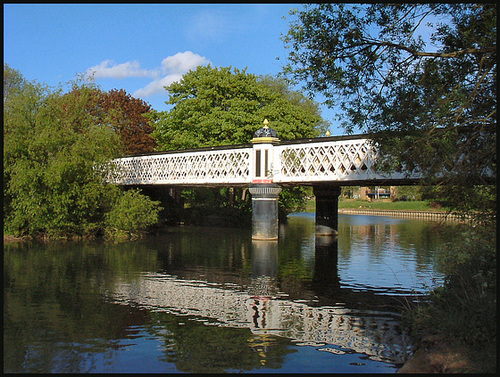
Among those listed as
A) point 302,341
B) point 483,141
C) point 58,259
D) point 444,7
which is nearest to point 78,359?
point 302,341

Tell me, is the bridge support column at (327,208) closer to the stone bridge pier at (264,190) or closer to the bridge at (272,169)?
the bridge at (272,169)

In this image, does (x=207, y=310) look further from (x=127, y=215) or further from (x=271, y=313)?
(x=127, y=215)

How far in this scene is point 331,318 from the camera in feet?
38.4

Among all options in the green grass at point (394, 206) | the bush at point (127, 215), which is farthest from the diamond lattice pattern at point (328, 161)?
the green grass at point (394, 206)

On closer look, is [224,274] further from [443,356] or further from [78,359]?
[443,356]

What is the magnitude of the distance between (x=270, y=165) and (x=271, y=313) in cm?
1664

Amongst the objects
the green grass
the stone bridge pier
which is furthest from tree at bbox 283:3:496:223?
the green grass

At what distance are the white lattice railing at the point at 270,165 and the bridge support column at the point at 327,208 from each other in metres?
4.45

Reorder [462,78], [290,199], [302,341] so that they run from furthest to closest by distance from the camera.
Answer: [290,199] → [462,78] → [302,341]

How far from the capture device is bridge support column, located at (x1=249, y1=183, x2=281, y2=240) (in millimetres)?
28094

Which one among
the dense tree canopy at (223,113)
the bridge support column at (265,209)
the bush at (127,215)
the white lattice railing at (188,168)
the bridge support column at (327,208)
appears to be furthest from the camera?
the dense tree canopy at (223,113)

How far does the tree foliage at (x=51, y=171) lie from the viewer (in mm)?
27000

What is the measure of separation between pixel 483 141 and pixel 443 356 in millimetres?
4552

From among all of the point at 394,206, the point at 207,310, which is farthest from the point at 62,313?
the point at 394,206
